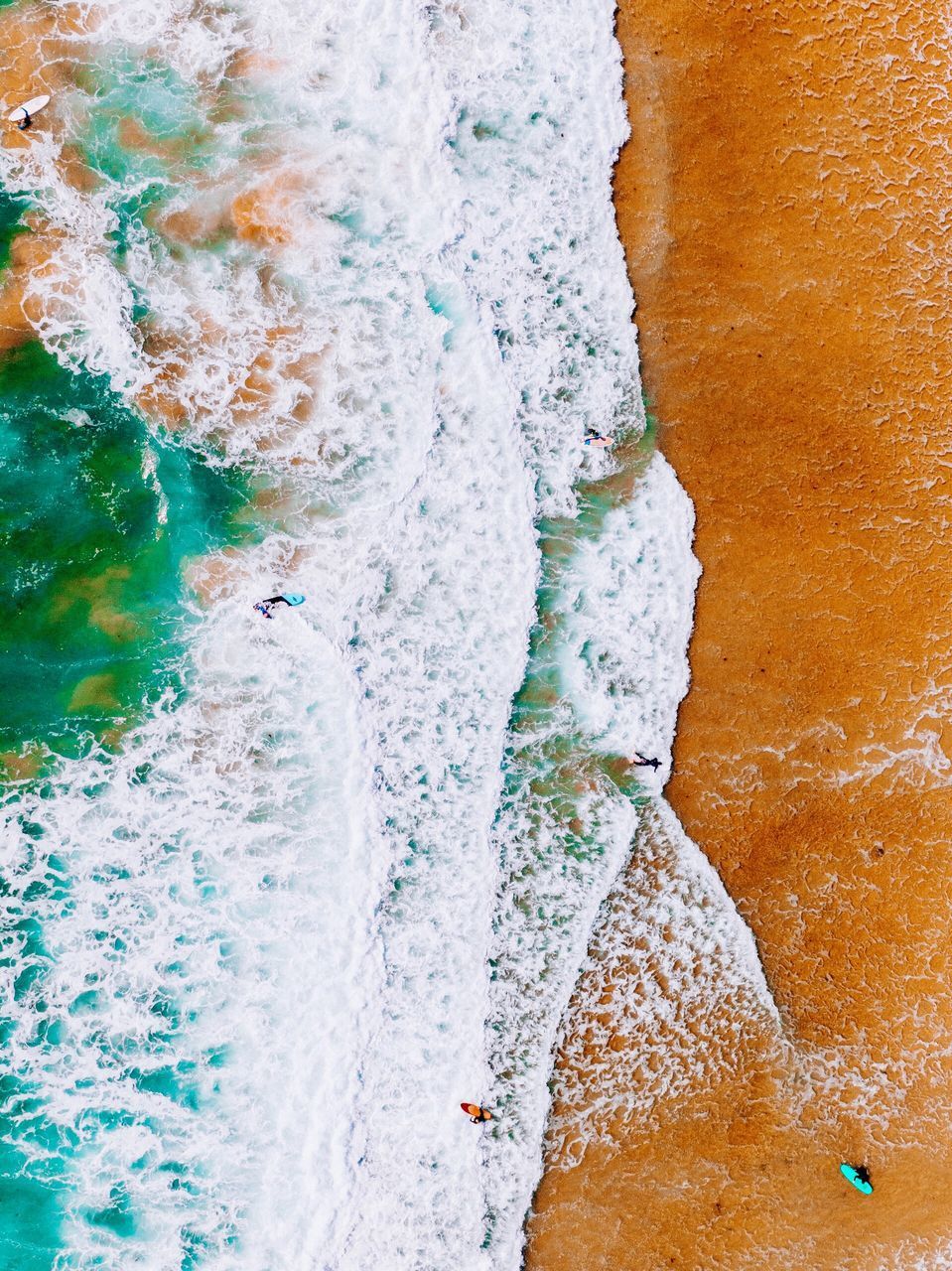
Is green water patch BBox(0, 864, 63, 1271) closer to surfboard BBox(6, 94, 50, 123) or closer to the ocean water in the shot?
the ocean water

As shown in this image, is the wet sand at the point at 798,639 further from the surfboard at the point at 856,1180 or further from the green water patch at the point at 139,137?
the green water patch at the point at 139,137

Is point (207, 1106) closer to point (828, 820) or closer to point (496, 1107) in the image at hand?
point (496, 1107)

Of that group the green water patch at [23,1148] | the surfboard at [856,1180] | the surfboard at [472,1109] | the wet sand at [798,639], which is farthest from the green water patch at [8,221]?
the surfboard at [856,1180]

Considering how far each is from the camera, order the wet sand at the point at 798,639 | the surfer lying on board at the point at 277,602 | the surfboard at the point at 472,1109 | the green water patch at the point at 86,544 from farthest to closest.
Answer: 1. the green water patch at the point at 86,544
2. the surfer lying on board at the point at 277,602
3. the wet sand at the point at 798,639
4. the surfboard at the point at 472,1109

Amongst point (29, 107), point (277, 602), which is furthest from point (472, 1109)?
point (29, 107)

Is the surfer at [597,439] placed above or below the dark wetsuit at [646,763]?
above

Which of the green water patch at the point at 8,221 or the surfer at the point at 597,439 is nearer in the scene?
the surfer at the point at 597,439

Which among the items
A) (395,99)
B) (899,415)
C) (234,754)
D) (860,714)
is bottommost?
(234,754)

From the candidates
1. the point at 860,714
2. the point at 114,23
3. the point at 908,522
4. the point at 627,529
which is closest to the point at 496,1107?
the point at 860,714
